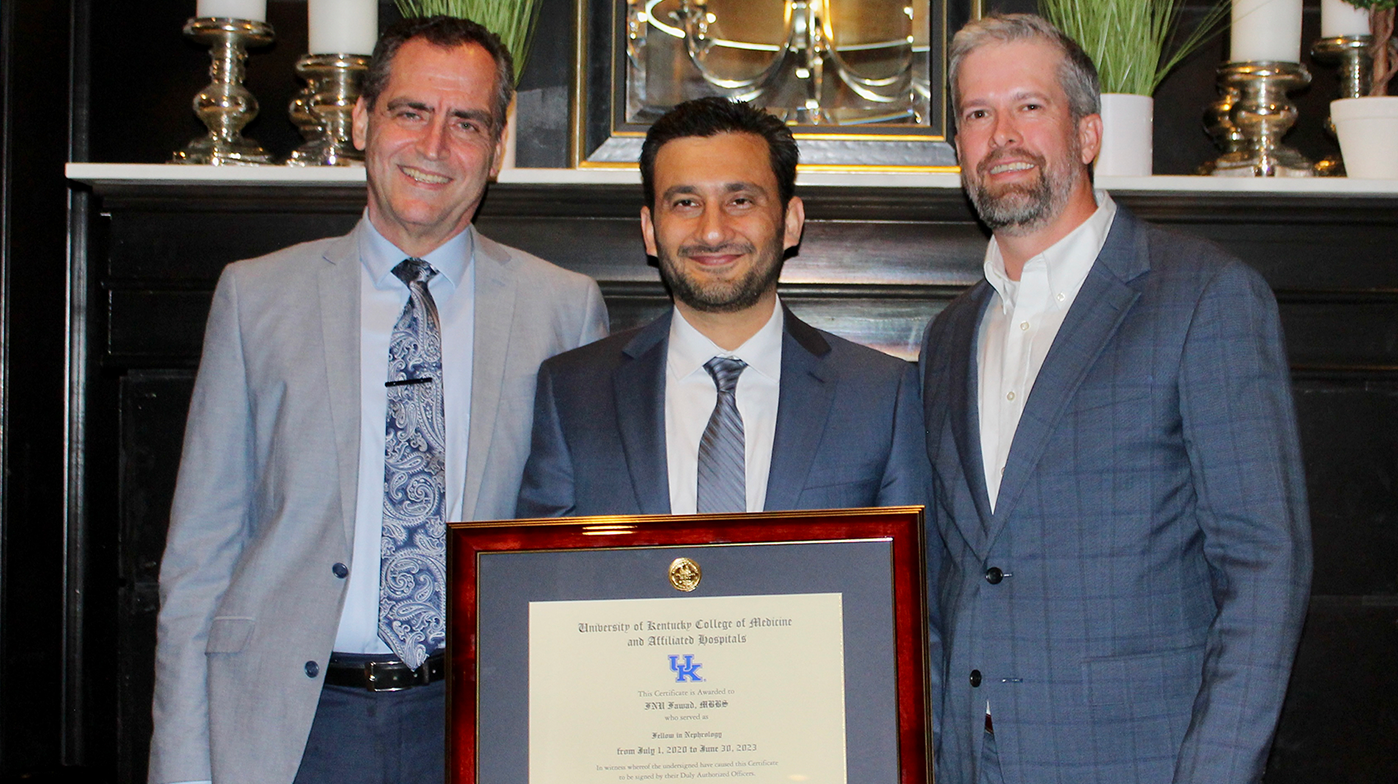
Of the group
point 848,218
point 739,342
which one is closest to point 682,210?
point 739,342

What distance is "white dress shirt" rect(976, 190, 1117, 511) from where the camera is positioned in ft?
5.59

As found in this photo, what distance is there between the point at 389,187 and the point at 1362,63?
202 cm

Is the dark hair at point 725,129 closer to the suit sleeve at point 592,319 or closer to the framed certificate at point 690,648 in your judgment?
the suit sleeve at point 592,319

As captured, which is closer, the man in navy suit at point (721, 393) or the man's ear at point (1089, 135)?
the man in navy suit at point (721, 393)

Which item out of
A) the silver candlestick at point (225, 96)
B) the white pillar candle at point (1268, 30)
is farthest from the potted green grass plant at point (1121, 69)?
the silver candlestick at point (225, 96)

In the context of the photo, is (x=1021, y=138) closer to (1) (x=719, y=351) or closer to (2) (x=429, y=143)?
(1) (x=719, y=351)

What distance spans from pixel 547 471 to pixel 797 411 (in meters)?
0.39

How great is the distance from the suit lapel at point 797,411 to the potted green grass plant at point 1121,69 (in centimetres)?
94

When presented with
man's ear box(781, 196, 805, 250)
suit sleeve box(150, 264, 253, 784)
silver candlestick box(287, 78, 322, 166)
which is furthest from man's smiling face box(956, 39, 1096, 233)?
silver candlestick box(287, 78, 322, 166)

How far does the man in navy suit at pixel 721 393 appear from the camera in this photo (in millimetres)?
1697

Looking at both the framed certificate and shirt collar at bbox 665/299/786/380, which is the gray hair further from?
the framed certificate

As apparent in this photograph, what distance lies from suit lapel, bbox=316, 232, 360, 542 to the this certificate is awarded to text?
39cm

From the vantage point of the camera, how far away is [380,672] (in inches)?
67.2

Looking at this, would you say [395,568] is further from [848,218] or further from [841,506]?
[848,218]
